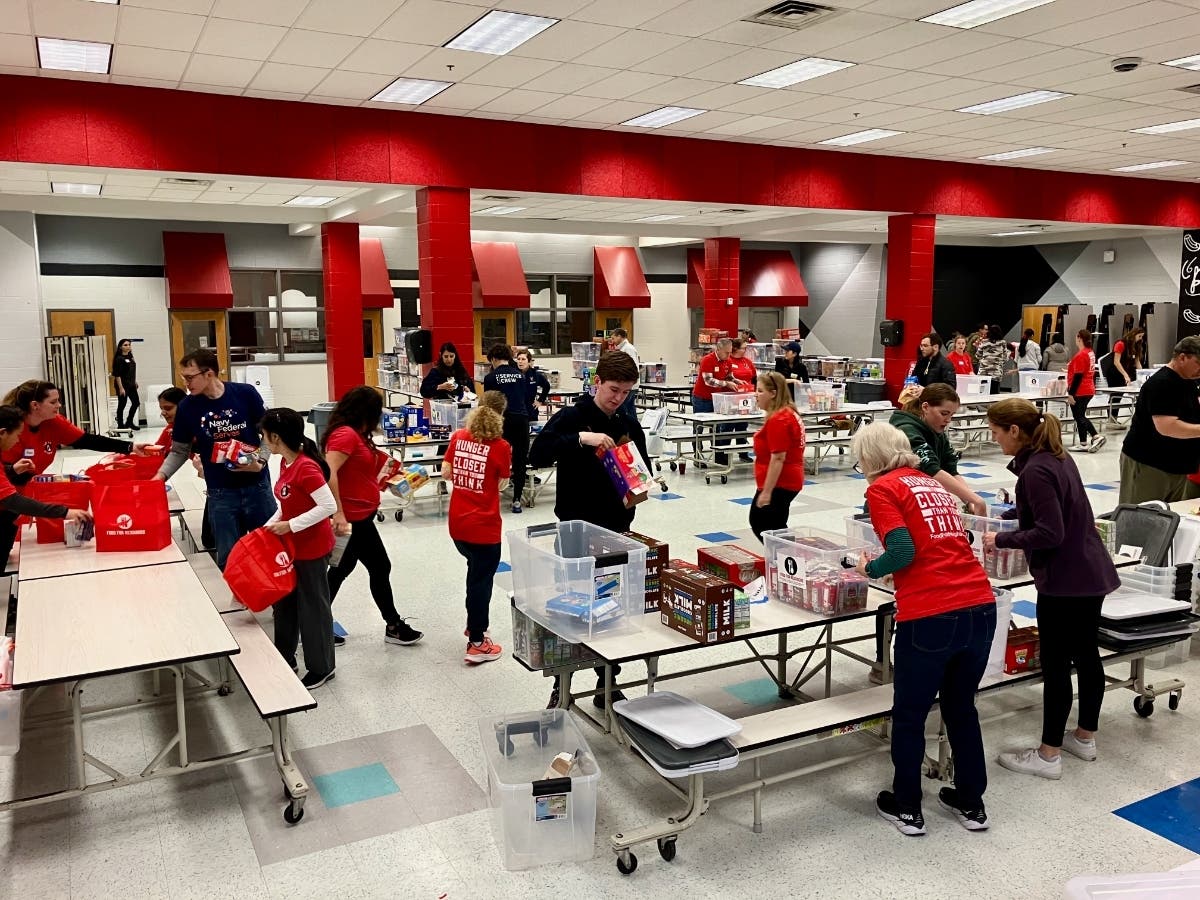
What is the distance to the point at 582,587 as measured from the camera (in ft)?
11.0

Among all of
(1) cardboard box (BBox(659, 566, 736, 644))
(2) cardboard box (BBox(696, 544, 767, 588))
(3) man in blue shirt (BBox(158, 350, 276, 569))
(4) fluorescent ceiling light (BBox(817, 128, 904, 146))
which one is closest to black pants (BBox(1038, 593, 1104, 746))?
(2) cardboard box (BBox(696, 544, 767, 588))

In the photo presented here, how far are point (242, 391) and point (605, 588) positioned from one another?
2821 millimetres

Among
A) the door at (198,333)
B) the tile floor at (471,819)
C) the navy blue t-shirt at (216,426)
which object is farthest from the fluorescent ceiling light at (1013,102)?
the door at (198,333)

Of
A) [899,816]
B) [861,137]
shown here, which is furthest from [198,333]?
[899,816]

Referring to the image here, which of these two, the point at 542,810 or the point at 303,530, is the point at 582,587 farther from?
Result: the point at 303,530

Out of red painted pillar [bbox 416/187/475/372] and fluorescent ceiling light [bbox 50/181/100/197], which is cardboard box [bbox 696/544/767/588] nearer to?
red painted pillar [bbox 416/187/475/372]

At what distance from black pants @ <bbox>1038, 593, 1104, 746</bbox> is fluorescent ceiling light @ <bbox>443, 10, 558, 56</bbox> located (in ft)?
16.4

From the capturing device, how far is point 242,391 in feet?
17.1

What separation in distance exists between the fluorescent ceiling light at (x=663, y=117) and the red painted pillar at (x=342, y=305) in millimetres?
5519

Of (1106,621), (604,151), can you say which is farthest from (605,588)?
(604,151)

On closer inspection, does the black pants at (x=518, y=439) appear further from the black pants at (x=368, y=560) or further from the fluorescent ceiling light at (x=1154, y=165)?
the fluorescent ceiling light at (x=1154, y=165)

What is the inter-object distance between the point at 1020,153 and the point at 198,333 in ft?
45.0

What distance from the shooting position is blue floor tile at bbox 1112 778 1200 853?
3.25m

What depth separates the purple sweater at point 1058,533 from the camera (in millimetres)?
3438
